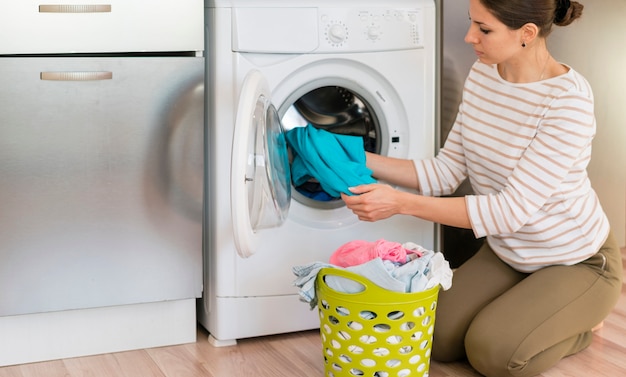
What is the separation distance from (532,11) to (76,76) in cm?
102

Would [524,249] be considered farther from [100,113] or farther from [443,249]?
[100,113]

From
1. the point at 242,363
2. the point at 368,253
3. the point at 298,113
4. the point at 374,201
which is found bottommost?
the point at 242,363

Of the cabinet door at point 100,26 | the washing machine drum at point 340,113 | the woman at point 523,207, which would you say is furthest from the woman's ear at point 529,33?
the cabinet door at point 100,26

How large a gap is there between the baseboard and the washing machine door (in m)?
0.35

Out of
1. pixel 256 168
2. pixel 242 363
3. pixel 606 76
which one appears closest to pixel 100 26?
pixel 256 168

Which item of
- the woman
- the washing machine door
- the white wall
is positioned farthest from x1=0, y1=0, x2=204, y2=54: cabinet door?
the white wall

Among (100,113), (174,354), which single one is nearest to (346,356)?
(174,354)

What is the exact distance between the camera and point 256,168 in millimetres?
1857

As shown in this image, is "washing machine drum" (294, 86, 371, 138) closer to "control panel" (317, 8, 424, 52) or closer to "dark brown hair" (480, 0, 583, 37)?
"control panel" (317, 8, 424, 52)

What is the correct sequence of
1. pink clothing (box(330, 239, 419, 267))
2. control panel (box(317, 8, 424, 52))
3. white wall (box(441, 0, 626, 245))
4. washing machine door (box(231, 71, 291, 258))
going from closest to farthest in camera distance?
washing machine door (box(231, 71, 291, 258))
pink clothing (box(330, 239, 419, 267))
control panel (box(317, 8, 424, 52))
white wall (box(441, 0, 626, 245))

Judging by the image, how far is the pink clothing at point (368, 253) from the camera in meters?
1.84

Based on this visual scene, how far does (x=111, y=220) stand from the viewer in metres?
1.99

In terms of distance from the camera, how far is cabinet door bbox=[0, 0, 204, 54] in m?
1.86

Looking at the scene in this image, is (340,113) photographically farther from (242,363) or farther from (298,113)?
(242,363)
